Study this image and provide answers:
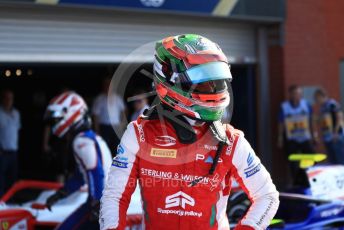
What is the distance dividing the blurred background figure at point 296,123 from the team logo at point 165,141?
7985 millimetres

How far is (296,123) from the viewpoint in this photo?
10.5m

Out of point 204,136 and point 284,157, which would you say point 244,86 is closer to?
point 284,157

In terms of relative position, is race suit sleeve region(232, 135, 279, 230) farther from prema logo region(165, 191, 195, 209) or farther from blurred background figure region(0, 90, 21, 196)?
blurred background figure region(0, 90, 21, 196)

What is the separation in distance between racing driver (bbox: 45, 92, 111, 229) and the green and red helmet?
218 cm

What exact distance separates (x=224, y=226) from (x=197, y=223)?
191 mm

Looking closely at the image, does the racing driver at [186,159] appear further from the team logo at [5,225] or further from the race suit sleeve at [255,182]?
the team logo at [5,225]

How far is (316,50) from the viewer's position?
11.7 m

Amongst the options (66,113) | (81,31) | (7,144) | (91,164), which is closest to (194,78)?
(91,164)

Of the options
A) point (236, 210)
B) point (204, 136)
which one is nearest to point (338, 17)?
point (236, 210)

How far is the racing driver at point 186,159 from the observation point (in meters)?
2.71

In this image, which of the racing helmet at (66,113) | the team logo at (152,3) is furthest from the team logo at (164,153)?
the team logo at (152,3)

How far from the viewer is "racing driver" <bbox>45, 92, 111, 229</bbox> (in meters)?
4.81

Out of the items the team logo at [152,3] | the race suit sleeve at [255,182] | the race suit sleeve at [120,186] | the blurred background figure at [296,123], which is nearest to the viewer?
the race suit sleeve at [120,186]

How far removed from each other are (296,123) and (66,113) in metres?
5.99
